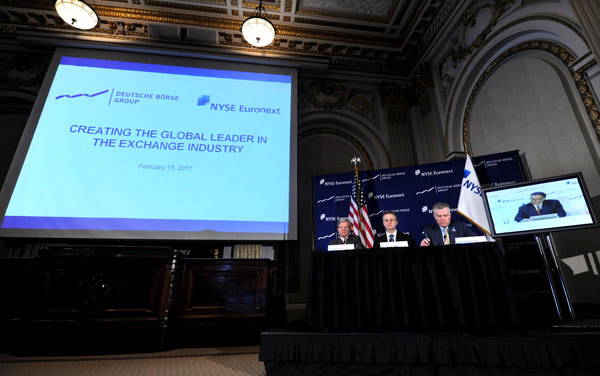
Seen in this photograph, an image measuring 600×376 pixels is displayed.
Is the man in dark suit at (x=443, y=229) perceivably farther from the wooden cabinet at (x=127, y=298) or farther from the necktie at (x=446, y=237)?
the wooden cabinet at (x=127, y=298)

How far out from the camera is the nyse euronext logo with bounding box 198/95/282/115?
4.14 meters

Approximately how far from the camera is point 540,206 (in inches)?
79.4

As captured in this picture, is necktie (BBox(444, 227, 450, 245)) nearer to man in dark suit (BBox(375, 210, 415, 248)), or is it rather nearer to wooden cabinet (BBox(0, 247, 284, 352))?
man in dark suit (BBox(375, 210, 415, 248))

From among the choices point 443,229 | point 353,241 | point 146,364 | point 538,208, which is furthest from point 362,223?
point 146,364

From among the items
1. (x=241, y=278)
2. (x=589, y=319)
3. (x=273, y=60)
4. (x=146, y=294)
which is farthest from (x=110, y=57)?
(x=589, y=319)

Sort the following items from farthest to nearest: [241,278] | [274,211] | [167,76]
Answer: [167,76]
[274,211]
[241,278]

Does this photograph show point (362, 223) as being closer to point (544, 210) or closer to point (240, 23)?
point (544, 210)

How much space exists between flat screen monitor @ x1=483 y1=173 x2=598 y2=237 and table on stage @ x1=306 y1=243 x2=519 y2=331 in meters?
0.44

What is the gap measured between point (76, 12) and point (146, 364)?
414 cm

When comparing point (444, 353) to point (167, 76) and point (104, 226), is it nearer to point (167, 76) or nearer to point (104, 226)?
point (104, 226)

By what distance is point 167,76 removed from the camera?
169 inches

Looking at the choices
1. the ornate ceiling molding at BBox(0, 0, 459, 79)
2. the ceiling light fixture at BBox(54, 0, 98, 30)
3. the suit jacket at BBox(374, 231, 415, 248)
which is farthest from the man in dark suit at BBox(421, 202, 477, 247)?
the ceiling light fixture at BBox(54, 0, 98, 30)

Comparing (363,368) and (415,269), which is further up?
(415,269)

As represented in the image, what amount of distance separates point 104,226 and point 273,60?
3.66 m
